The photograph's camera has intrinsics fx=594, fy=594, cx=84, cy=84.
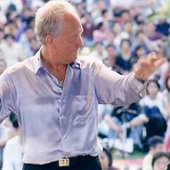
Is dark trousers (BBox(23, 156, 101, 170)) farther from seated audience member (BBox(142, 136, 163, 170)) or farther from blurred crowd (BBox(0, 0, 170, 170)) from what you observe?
blurred crowd (BBox(0, 0, 170, 170))

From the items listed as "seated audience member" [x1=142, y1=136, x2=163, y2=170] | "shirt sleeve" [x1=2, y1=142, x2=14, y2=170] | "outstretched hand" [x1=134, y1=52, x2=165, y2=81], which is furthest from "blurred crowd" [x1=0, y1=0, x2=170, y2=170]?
"outstretched hand" [x1=134, y1=52, x2=165, y2=81]

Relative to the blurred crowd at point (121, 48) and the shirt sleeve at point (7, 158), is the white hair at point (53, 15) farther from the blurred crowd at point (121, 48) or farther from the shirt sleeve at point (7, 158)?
the blurred crowd at point (121, 48)

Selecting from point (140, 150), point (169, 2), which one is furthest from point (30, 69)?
point (169, 2)

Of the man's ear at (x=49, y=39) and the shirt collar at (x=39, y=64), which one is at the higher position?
the man's ear at (x=49, y=39)

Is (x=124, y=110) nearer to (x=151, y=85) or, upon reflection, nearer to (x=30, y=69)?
(x=151, y=85)

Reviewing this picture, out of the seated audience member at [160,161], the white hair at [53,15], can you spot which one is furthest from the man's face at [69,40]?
the seated audience member at [160,161]

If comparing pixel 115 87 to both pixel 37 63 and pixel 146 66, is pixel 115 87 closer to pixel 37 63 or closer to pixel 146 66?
pixel 146 66

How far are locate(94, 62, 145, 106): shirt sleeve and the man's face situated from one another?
92mm

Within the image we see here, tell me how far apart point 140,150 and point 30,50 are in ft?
3.84

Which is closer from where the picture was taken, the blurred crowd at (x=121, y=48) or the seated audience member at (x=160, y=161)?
the seated audience member at (x=160, y=161)

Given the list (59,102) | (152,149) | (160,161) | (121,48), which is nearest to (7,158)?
(160,161)

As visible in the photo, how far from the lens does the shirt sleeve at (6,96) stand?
62.3 inches

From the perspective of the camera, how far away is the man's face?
5.09 feet

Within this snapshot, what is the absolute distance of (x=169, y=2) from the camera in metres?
4.75
